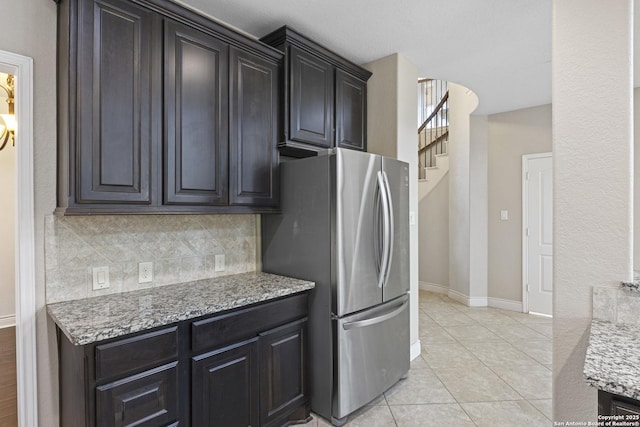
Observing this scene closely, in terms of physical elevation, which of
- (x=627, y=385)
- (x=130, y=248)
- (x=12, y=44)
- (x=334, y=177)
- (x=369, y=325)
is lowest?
(x=369, y=325)

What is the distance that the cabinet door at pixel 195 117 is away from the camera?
1809mm

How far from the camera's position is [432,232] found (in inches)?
218

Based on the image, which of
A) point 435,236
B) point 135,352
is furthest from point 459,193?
point 135,352

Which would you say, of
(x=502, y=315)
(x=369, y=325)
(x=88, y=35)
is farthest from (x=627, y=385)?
(x=502, y=315)

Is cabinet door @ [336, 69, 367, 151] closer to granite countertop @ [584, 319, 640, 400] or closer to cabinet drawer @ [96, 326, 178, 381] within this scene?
cabinet drawer @ [96, 326, 178, 381]

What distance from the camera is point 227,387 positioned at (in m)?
1.70

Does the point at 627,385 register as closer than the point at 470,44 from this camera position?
Yes

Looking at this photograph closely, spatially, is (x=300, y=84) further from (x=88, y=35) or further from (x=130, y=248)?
(x=130, y=248)

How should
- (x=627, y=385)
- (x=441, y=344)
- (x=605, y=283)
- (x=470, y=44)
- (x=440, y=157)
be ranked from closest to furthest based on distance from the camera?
(x=627, y=385) → (x=605, y=283) → (x=470, y=44) → (x=441, y=344) → (x=440, y=157)

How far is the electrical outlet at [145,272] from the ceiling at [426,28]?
176 cm

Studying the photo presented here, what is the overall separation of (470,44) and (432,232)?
336 centimetres

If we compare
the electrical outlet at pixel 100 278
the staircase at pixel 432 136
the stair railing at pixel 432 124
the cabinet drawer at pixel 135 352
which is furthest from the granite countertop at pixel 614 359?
the stair railing at pixel 432 124

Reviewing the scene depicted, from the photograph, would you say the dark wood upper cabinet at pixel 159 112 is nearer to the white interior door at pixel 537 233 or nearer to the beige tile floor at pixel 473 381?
the beige tile floor at pixel 473 381

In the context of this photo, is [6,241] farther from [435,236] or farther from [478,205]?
[478,205]
